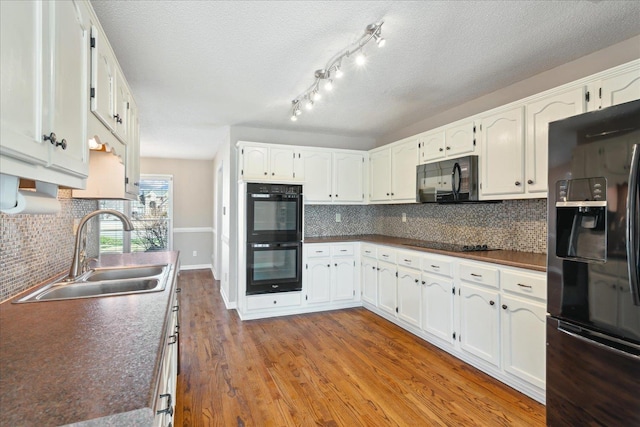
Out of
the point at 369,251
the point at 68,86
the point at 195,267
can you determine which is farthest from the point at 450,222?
the point at 195,267

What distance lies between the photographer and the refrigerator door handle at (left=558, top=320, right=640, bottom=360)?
1479 millimetres

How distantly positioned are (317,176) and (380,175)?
865 mm

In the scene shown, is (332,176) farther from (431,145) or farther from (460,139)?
(460,139)

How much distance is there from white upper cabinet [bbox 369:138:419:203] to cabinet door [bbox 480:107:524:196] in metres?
0.93

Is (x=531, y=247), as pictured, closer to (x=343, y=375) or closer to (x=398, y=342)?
(x=398, y=342)

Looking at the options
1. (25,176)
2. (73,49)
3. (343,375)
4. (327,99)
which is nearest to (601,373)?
(343,375)

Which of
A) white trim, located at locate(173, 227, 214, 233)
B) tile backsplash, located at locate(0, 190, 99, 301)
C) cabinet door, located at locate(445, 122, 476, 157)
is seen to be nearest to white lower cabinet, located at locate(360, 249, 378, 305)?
cabinet door, located at locate(445, 122, 476, 157)

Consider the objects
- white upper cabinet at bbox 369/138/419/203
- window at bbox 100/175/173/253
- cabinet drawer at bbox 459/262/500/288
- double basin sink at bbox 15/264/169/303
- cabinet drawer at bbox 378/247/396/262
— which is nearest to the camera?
double basin sink at bbox 15/264/169/303

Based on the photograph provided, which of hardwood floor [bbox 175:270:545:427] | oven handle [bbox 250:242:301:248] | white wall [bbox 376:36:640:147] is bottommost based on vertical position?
hardwood floor [bbox 175:270:545:427]

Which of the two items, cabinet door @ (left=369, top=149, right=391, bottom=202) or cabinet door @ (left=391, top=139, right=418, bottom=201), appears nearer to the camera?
cabinet door @ (left=391, top=139, right=418, bottom=201)

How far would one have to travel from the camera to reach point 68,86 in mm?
1094

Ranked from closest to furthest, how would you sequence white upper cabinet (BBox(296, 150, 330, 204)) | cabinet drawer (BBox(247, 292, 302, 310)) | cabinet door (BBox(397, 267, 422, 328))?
cabinet door (BBox(397, 267, 422, 328)) → cabinet drawer (BBox(247, 292, 302, 310)) → white upper cabinet (BBox(296, 150, 330, 204))

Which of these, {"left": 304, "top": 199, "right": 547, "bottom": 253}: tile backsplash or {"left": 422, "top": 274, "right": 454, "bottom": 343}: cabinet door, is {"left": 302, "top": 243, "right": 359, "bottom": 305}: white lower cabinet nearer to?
{"left": 304, "top": 199, "right": 547, "bottom": 253}: tile backsplash

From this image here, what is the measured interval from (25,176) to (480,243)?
345 centimetres
